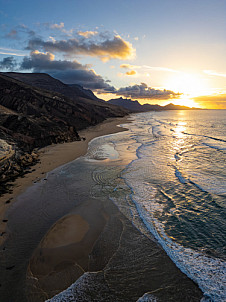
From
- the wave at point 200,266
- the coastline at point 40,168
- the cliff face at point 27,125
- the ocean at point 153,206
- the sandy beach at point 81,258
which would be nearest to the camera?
the sandy beach at point 81,258

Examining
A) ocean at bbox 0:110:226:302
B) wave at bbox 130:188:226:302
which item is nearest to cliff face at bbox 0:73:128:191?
ocean at bbox 0:110:226:302

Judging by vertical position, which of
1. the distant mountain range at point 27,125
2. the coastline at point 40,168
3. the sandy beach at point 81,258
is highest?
the distant mountain range at point 27,125

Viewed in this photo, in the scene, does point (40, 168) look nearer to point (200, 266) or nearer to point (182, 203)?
point (182, 203)

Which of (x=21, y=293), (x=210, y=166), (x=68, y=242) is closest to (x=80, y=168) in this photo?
(x=68, y=242)

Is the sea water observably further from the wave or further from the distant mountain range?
the distant mountain range

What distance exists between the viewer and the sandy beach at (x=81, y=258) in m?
4.80

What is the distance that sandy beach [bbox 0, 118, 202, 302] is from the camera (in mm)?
4801

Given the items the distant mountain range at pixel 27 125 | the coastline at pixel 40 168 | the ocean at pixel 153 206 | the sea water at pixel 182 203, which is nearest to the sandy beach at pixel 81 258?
the ocean at pixel 153 206

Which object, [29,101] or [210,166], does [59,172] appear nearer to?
[210,166]

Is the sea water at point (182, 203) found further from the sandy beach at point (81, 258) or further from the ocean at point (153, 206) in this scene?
the sandy beach at point (81, 258)

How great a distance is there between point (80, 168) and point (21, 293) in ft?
35.1

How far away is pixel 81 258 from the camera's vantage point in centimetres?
592

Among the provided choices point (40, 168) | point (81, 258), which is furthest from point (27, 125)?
point (81, 258)

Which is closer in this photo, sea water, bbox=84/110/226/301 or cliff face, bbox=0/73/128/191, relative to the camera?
sea water, bbox=84/110/226/301
